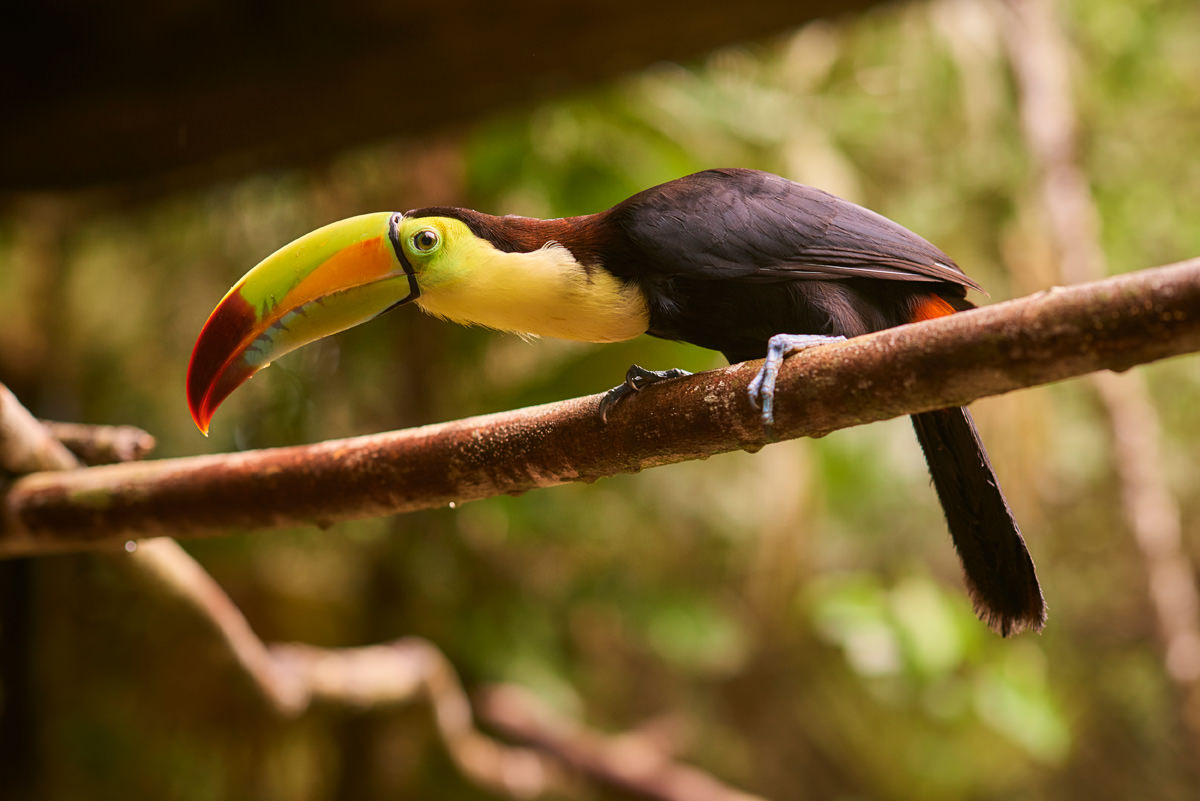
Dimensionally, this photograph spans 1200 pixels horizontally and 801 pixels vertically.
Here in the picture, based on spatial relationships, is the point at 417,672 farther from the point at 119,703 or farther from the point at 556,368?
the point at 119,703

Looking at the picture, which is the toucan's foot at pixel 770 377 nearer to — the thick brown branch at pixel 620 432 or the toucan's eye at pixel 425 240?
the thick brown branch at pixel 620 432

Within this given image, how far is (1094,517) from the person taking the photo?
418 cm

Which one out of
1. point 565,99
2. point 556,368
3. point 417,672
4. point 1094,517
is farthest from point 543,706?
point 1094,517

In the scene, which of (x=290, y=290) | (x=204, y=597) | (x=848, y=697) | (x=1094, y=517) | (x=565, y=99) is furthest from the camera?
(x=848, y=697)

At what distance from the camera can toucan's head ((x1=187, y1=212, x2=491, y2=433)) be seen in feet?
3.79

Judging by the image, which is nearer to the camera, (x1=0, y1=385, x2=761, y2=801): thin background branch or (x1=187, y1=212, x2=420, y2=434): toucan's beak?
(x1=187, y1=212, x2=420, y2=434): toucan's beak

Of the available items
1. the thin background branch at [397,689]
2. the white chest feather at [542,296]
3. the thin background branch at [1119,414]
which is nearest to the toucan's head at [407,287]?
the white chest feather at [542,296]

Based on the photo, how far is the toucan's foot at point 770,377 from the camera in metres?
1.03

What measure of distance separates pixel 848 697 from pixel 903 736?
37cm

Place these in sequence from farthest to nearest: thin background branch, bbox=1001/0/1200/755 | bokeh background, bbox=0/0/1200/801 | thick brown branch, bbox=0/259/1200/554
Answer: bokeh background, bbox=0/0/1200/801 < thin background branch, bbox=1001/0/1200/755 < thick brown branch, bbox=0/259/1200/554

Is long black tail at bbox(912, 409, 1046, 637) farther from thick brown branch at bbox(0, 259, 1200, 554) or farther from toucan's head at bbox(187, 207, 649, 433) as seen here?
toucan's head at bbox(187, 207, 649, 433)

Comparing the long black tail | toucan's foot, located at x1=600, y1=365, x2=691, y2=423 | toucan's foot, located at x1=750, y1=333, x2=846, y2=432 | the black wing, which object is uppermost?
the black wing

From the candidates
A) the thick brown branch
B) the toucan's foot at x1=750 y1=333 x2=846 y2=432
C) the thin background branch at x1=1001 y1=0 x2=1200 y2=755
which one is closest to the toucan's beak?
the thick brown branch

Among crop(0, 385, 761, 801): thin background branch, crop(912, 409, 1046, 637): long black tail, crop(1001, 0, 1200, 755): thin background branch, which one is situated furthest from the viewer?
crop(1001, 0, 1200, 755): thin background branch
